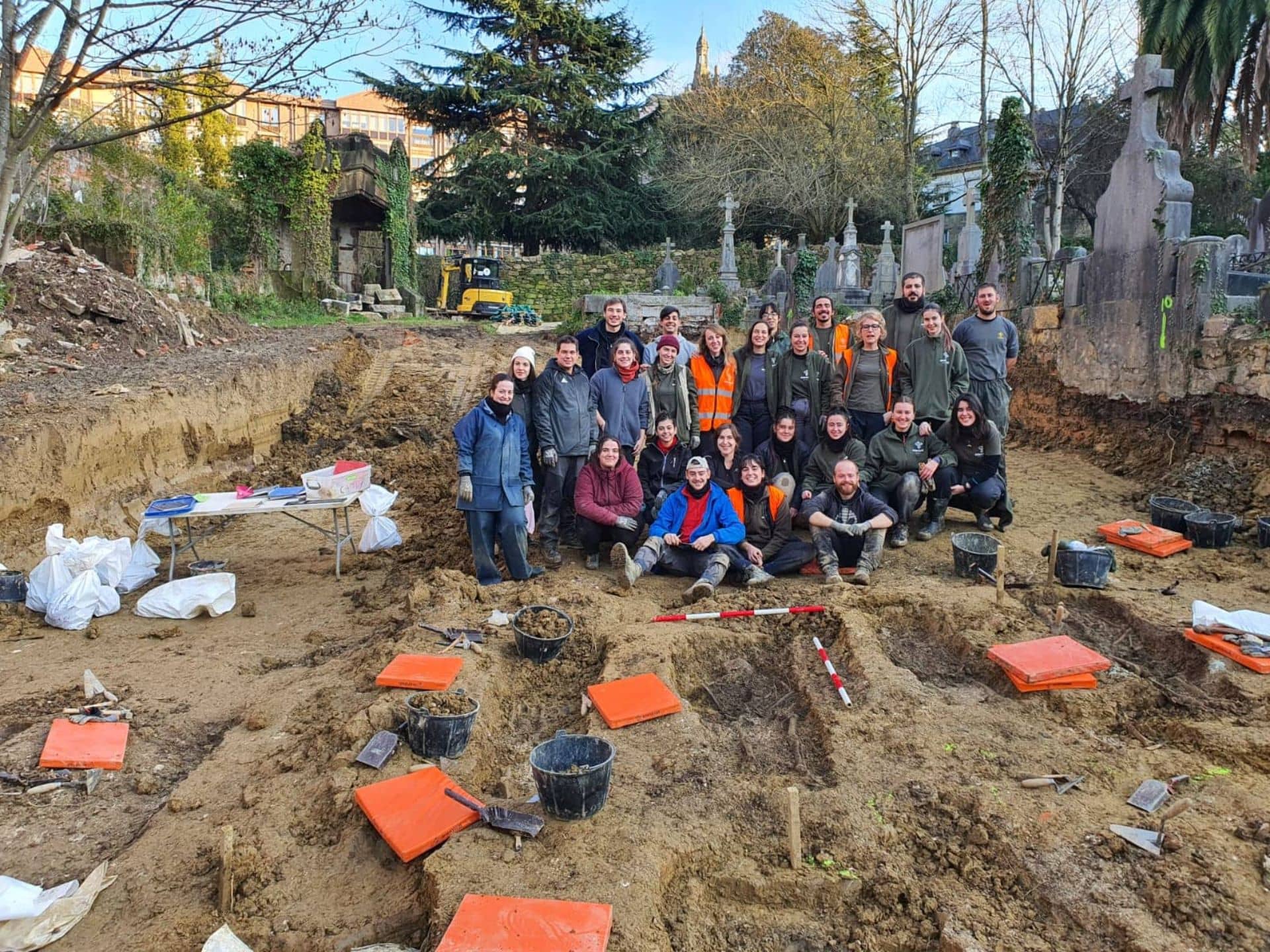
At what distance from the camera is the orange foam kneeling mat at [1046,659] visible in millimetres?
4133

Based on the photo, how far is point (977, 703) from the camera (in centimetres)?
414

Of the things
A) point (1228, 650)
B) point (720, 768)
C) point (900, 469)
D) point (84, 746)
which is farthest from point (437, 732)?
point (900, 469)

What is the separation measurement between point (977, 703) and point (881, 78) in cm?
2575

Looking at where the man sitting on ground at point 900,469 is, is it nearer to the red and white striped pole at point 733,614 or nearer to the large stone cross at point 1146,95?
the red and white striped pole at point 733,614

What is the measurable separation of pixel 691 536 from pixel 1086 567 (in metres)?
2.65

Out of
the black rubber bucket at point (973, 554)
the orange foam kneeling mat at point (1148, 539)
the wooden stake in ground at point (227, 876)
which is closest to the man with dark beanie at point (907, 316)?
the black rubber bucket at point (973, 554)

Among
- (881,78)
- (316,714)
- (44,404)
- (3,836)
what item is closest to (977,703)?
(316,714)

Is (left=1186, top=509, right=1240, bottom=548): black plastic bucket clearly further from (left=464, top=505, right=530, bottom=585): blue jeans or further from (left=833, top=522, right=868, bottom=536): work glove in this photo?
(left=464, top=505, right=530, bottom=585): blue jeans

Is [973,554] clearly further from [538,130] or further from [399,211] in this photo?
[538,130]

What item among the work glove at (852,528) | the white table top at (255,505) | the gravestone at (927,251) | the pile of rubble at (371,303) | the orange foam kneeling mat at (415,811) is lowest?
the orange foam kneeling mat at (415,811)

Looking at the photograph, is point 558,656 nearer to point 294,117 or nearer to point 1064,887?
point 1064,887

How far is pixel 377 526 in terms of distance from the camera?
718cm

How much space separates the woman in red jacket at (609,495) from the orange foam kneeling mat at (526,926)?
144 inches

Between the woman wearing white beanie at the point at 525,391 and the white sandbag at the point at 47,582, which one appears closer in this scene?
the white sandbag at the point at 47,582
